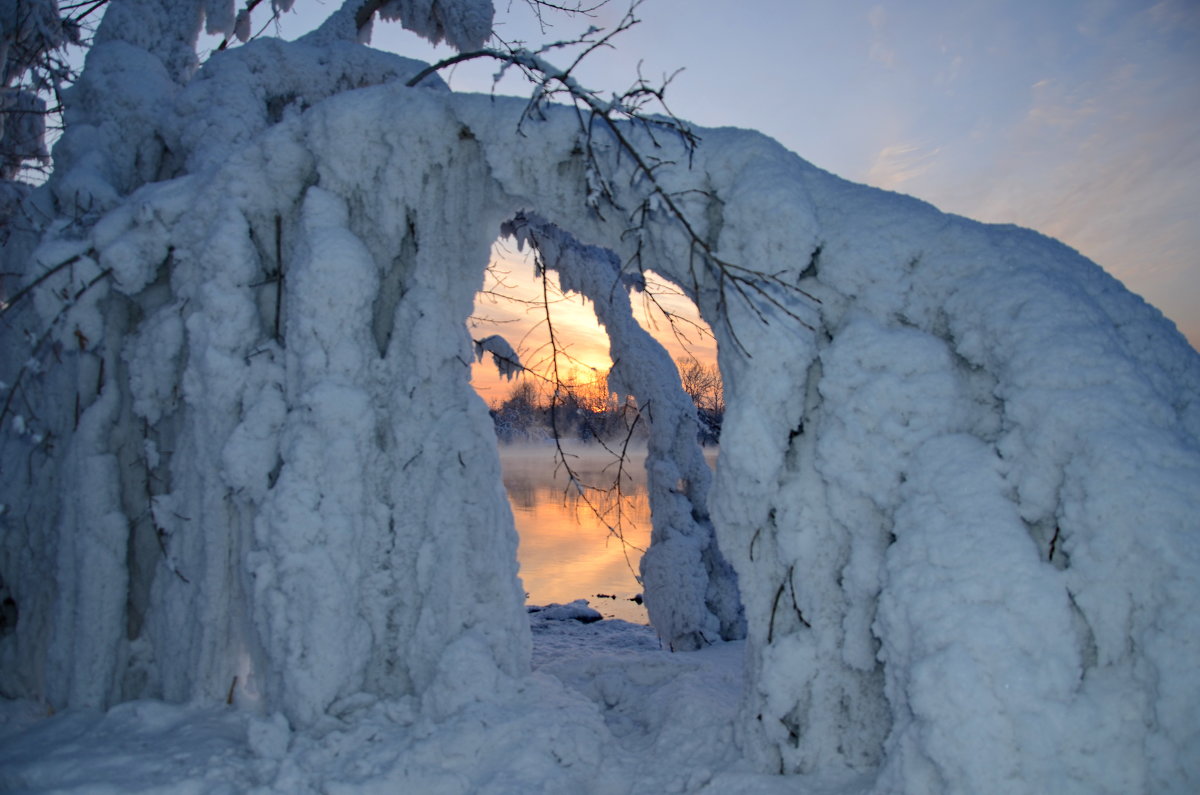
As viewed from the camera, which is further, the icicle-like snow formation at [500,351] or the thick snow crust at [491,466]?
the icicle-like snow formation at [500,351]

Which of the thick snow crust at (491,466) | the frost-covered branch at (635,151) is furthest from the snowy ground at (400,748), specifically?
the frost-covered branch at (635,151)

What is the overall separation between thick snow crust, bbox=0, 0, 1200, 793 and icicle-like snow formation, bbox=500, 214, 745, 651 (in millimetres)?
3220

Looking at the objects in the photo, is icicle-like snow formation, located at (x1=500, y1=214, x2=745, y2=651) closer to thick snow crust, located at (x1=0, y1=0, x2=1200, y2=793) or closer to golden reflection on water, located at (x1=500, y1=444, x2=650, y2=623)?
golden reflection on water, located at (x1=500, y1=444, x2=650, y2=623)

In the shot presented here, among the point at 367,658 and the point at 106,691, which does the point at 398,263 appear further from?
the point at 106,691

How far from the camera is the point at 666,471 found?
7246mm

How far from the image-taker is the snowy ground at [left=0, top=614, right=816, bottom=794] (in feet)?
8.88

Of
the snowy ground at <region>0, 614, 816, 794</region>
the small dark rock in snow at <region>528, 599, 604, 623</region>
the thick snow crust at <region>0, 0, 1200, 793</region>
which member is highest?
the thick snow crust at <region>0, 0, 1200, 793</region>

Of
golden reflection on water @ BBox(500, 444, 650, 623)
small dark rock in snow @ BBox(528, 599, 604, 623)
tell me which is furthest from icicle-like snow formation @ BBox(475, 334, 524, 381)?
small dark rock in snow @ BBox(528, 599, 604, 623)

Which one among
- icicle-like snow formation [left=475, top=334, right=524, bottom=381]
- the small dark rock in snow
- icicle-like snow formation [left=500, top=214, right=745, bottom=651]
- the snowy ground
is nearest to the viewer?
the snowy ground

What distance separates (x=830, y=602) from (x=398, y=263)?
2.79m

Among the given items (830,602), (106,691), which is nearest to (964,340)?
(830,602)

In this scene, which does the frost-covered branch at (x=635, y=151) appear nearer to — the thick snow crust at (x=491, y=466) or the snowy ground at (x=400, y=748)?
the thick snow crust at (x=491, y=466)

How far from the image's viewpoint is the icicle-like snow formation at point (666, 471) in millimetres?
6918

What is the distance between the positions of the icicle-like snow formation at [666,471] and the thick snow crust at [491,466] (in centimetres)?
322
